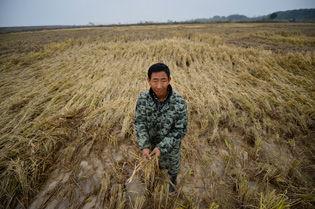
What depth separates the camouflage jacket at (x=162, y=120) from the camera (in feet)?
4.10

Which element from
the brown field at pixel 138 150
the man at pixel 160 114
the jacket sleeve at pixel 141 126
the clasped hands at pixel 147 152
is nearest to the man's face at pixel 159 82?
the man at pixel 160 114

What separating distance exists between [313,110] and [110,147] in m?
3.66

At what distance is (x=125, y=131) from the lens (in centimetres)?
224

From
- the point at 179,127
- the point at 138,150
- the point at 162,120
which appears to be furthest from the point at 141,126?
the point at 138,150

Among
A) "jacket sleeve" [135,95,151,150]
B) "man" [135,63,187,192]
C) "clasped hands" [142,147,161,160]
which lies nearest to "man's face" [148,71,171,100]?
"man" [135,63,187,192]

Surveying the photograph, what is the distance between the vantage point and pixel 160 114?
4.33ft

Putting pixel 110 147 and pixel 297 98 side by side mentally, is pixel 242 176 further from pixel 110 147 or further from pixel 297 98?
pixel 297 98

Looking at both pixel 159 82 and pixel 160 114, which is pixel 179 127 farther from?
pixel 159 82

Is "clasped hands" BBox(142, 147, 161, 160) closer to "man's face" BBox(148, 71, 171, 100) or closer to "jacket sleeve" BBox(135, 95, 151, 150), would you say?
"jacket sleeve" BBox(135, 95, 151, 150)

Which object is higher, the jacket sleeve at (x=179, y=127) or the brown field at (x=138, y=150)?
the jacket sleeve at (x=179, y=127)

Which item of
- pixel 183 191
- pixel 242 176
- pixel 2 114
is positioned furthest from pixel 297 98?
pixel 2 114

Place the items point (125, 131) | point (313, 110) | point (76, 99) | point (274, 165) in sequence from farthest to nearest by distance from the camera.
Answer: point (76, 99)
point (313, 110)
point (125, 131)
point (274, 165)

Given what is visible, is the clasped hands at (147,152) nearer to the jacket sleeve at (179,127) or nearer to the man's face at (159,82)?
the jacket sleeve at (179,127)

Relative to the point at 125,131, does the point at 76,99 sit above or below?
above
